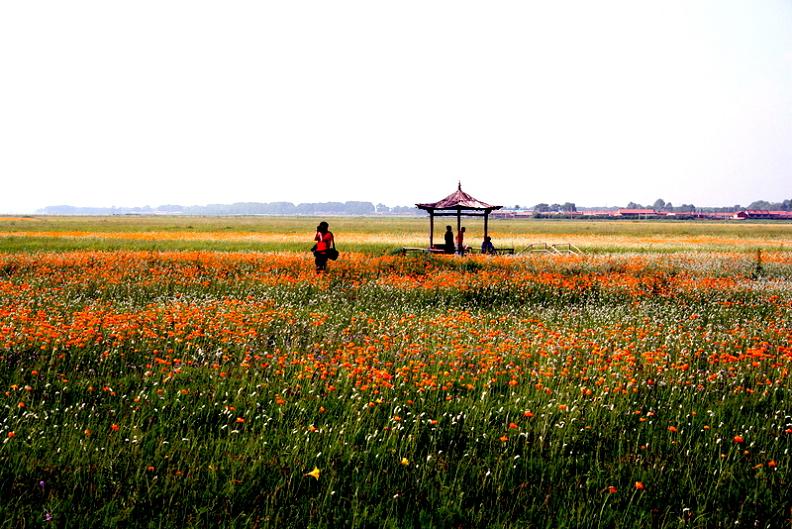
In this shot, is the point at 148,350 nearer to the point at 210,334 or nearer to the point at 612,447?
the point at 210,334

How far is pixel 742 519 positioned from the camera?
5.01 metres

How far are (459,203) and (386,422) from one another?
2731cm

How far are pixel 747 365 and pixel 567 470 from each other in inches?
Answer: 202

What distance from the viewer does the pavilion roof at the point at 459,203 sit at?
32844mm

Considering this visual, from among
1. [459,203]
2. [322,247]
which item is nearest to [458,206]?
[459,203]

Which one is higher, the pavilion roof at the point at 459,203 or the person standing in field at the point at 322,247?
the pavilion roof at the point at 459,203

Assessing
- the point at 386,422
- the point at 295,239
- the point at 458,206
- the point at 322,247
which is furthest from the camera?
the point at 295,239

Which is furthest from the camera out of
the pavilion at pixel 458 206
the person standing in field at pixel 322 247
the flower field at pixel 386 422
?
the pavilion at pixel 458 206

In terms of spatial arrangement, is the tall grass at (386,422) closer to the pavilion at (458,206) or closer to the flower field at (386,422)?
the flower field at (386,422)

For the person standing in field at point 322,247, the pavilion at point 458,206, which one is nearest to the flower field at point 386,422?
the person standing in field at point 322,247

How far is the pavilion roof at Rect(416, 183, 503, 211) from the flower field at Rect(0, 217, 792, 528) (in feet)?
65.4

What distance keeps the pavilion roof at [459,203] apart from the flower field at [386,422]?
19.9m

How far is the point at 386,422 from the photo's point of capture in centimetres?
662

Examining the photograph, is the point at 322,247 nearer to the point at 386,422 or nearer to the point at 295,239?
the point at 386,422
